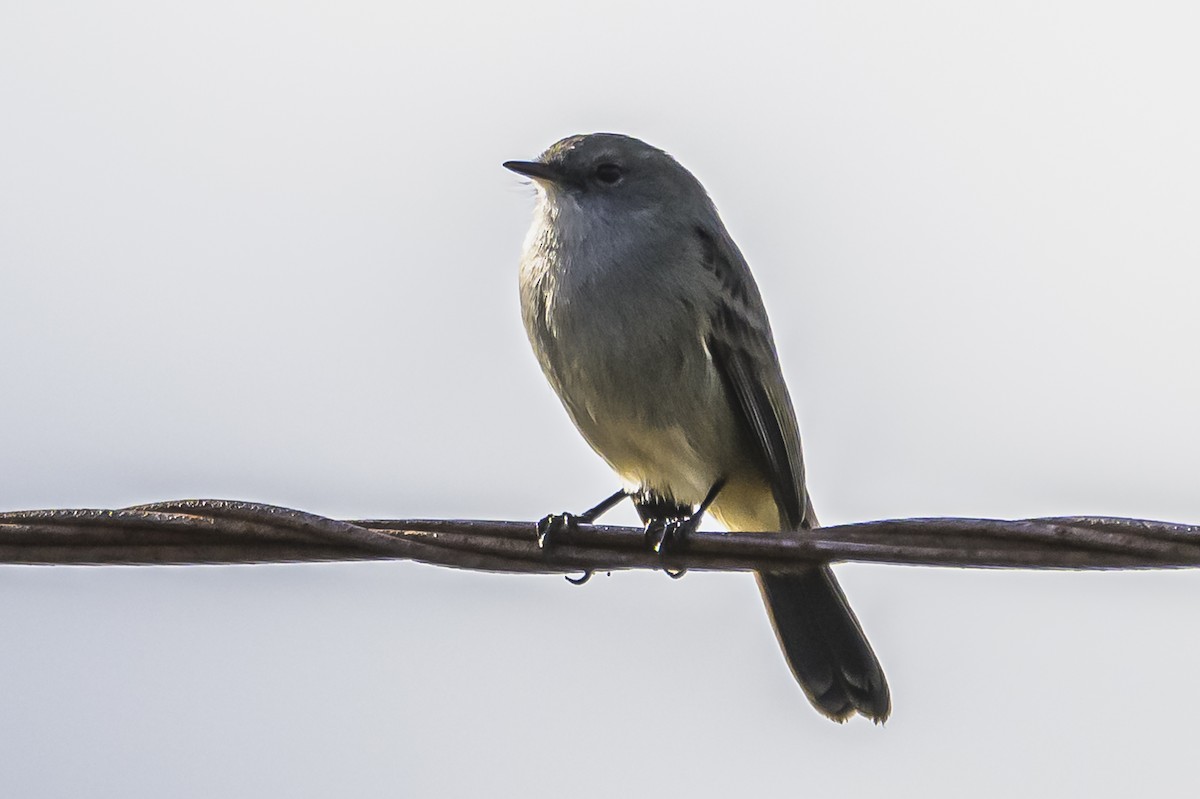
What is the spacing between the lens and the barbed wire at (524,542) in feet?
13.3

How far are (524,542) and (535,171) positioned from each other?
11.8 feet

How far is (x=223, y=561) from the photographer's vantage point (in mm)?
4504

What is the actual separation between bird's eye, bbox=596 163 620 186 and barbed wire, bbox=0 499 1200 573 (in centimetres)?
331

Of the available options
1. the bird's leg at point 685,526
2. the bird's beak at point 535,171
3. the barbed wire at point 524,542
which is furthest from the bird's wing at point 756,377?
the barbed wire at point 524,542

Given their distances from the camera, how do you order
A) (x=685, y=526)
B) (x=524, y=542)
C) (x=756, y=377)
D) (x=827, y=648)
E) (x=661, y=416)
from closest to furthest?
(x=524, y=542)
(x=685, y=526)
(x=661, y=416)
(x=756, y=377)
(x=827, y=648)

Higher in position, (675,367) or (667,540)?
(675,367)

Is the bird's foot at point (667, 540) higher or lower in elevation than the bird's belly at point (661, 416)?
lower

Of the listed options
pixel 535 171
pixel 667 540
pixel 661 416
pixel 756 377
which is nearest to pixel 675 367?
pixel 661 416

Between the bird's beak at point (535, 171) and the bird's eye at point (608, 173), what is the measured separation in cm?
19

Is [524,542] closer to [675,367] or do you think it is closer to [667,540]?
[667,540]

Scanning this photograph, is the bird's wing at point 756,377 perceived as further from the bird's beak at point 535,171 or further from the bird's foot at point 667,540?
the bird's foot at point 667,540

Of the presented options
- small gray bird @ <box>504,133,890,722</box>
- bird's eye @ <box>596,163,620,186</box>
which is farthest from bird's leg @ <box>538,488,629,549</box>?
bird's eye @ <box>596,163,620,186</box>

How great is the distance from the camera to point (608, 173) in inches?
311

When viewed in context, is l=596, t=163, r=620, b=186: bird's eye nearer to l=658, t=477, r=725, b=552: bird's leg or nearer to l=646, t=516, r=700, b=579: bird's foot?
l=658, t=477, r=725, b=552: bird's leg
